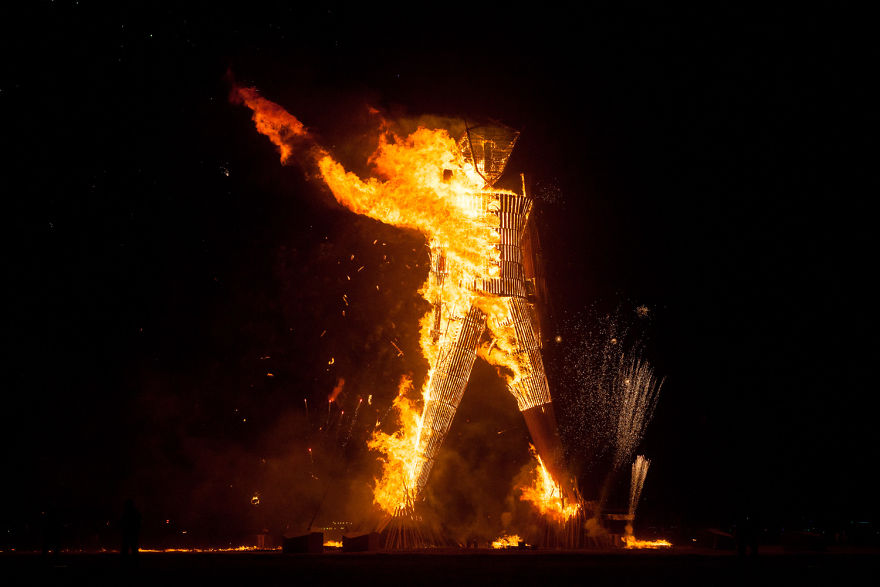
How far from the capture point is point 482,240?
12938mm

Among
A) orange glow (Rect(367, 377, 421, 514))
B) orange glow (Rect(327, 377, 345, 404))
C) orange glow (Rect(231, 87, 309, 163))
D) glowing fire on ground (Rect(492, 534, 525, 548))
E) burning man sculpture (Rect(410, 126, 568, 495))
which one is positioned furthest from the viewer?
orange glow (Rect(327, 377, 345, 404))

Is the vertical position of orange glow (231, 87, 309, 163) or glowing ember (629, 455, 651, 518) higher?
orange glow (231, 87, 309, 163)

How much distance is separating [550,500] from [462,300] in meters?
3.47

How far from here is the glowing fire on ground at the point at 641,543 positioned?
43.7ft

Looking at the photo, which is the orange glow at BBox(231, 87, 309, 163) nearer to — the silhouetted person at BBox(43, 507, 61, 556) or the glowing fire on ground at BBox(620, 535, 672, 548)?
the silhouetted person at BBox(43, 507, 61, 556)

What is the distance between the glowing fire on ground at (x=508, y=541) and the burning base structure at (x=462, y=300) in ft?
2.13

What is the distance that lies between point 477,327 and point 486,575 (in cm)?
478

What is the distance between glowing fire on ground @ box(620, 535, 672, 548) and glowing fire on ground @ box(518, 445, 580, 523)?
1.17m

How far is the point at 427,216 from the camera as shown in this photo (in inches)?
520

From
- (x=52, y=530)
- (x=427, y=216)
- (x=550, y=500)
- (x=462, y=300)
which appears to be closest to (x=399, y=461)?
(x=550, y=500)

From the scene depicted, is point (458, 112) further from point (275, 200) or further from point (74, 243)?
point (74, 243)

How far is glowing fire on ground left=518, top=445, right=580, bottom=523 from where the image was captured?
12.7 meters

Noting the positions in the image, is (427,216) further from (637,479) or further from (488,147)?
(637,479)

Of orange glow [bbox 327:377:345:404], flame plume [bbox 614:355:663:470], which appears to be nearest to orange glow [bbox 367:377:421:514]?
orange glow [bbox 327:377:345:404]
